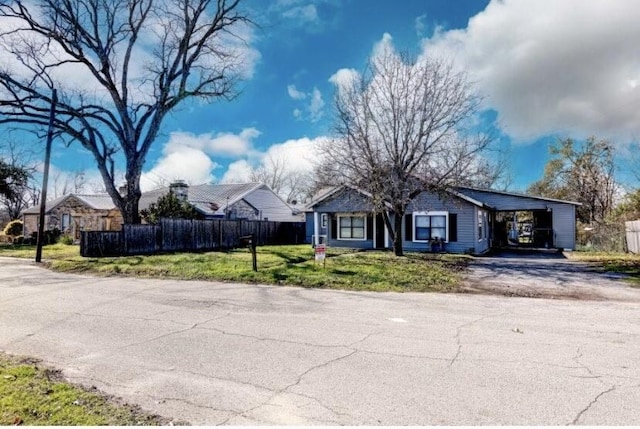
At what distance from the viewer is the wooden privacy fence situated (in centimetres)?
1786

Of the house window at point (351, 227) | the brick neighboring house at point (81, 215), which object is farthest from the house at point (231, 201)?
the house window at point (351, 227)

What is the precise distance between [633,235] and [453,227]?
28.7ft

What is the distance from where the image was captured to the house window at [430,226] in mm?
21547

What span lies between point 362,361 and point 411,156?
13.8m

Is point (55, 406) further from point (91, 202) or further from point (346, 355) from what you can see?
point (91, 202)

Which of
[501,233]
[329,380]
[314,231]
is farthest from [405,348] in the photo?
[501,233]

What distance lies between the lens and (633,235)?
2075 centimetres

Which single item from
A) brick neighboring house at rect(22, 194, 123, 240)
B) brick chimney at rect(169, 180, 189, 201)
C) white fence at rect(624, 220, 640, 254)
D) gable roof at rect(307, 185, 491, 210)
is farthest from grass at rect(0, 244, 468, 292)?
brick neighboring house at rect(22, 194, 123, 240)

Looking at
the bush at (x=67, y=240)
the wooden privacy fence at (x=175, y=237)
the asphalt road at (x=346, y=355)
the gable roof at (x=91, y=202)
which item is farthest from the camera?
the gable roof at (x=91, y=202)

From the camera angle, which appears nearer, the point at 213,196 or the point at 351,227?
the point at 351,227

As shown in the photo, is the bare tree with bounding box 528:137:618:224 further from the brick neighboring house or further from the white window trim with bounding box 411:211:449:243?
the brick neighboring house

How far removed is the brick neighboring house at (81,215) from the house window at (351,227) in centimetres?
1639

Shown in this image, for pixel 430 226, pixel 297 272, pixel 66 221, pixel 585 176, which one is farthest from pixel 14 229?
pixel 585 176

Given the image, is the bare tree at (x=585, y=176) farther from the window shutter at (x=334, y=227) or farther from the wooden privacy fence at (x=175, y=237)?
the wooden privacy fence at (x=175, y=237)
